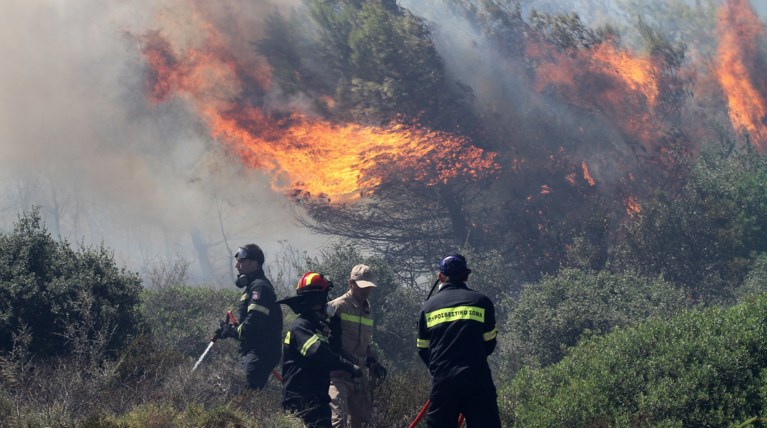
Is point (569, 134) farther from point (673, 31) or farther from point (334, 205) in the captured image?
point (673, 31)

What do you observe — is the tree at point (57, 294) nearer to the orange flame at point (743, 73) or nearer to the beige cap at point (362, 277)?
the beige cap at point (362, 277)

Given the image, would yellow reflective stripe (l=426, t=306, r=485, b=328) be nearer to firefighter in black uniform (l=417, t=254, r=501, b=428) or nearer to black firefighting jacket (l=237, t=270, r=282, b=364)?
firefighter in black uniform (l=417, t=254, r=501, b=428)

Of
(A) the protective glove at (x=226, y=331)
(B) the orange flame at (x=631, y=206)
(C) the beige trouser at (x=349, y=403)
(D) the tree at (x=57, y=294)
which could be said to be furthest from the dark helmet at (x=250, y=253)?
(B) the orange flame at (x=631, y=206)

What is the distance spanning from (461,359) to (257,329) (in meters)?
4.27

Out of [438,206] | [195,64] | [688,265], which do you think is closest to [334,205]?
[438,206]

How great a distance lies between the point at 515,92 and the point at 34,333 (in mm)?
19888

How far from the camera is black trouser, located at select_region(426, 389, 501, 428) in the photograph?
6695 mm

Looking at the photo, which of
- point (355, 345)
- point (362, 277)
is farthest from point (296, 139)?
point (355, 345)

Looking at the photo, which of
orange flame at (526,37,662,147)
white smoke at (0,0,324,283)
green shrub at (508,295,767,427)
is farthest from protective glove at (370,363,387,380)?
orange flame at (526,37,662,147)

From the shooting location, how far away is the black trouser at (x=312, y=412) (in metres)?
7.84

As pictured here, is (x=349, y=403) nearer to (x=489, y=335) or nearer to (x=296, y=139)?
(x=489, y=335)

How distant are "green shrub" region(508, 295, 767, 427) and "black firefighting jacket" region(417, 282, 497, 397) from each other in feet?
5.78

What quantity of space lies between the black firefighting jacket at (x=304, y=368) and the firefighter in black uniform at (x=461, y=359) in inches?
50.6

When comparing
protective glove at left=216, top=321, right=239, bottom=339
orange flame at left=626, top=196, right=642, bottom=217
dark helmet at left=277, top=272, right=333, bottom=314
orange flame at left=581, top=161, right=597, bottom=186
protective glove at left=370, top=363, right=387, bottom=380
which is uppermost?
dark helmet at left=277, top=272, right=333, bottom=314
